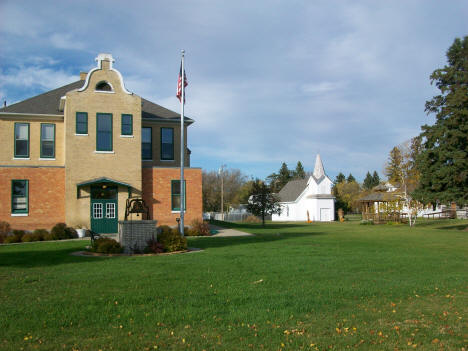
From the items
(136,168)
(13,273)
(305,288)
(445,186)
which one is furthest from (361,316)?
(445,186)

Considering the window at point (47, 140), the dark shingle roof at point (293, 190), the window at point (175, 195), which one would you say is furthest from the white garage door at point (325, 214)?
the window at point (47, 140)

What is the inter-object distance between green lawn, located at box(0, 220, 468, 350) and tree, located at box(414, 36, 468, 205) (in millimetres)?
24020

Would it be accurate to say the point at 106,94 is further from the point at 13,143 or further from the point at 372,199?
the point at 372,199

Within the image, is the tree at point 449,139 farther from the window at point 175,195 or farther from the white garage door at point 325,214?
the white garage door at point 325,214

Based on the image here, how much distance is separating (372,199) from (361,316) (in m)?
65.1

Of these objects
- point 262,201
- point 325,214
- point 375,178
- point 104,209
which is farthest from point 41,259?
point 375,178

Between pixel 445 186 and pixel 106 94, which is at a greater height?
pixel 106 94

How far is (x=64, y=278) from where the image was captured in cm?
1072

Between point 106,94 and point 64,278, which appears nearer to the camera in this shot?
point 64,278

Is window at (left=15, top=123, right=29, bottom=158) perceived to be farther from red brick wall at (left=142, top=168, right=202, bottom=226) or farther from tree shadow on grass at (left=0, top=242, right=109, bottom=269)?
tree shadow on grass at (left=0, top=242, right=109, bottom=269)

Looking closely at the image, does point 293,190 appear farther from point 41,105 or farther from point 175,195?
point 41,105

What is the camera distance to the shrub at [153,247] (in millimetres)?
16828

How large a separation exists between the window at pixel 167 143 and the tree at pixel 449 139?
2078 centimetres

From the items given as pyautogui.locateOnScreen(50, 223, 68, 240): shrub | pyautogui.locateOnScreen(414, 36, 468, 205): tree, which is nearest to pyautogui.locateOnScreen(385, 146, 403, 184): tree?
pyautogui.locateOnScreen(414, 36, 468, 205): tree
